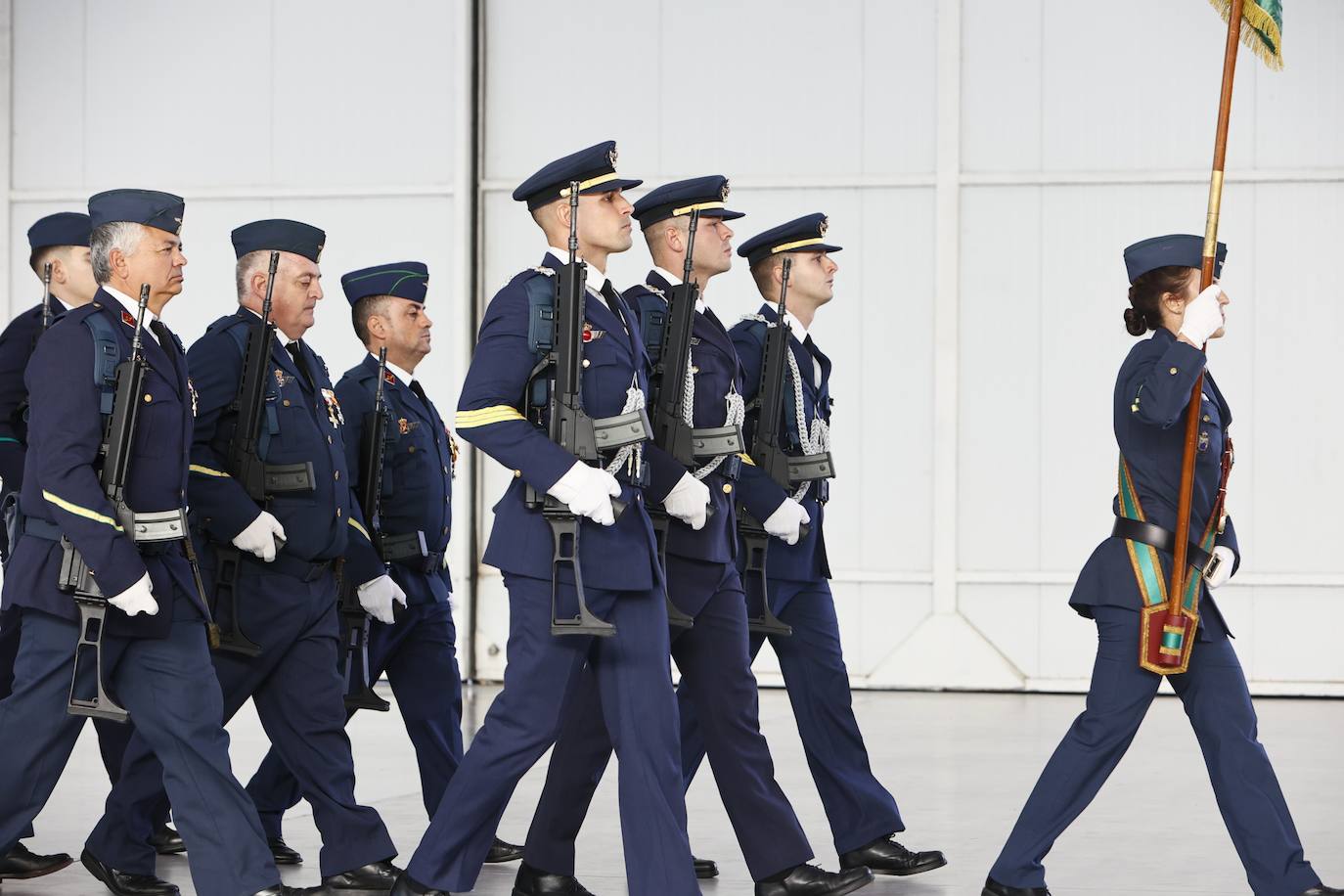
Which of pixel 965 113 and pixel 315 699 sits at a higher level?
pixel 965 113

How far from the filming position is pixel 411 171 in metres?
9.42

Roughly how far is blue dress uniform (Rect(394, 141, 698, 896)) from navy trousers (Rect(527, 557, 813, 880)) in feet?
1.35

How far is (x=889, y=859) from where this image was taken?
4566 mm

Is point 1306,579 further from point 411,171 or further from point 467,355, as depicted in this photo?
point 411,171

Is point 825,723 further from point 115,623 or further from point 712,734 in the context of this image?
point 115,623

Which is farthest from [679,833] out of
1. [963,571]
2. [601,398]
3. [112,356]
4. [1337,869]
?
[963,571]

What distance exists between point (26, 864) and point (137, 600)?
141 centimetres

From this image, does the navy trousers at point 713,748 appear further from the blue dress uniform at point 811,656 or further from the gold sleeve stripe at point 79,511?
the gold sleeve stripe at point 79,511

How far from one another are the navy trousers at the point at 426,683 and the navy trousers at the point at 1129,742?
1.61 meters

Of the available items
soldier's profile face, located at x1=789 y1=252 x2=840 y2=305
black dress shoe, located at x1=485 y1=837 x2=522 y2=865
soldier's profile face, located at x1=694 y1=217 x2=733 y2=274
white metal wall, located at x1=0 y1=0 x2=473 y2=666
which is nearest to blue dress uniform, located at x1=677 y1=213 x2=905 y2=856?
soldier's profile face, located at x1=789 y1=252 x2=840 y2=305

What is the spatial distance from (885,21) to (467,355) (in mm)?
2721

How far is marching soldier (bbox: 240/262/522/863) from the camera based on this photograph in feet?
16.1

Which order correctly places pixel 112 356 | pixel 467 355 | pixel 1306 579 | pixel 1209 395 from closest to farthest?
pixel 112 356 < pixel 1209 395 < pixel 1306 579 < pixel 467 355

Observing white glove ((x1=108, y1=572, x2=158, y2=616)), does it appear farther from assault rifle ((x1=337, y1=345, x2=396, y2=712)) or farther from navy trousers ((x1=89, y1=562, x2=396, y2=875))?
assault rifle ((x1=337, y1=345, x2=396, y2=712))
